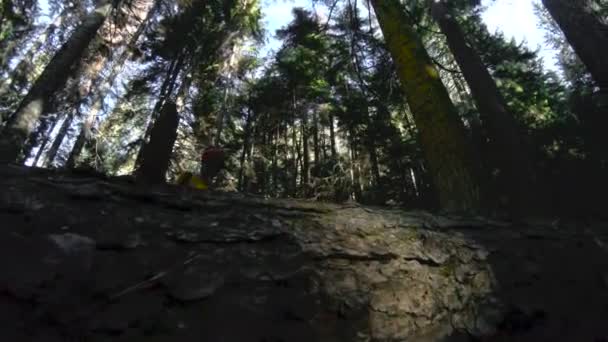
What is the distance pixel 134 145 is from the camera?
41.8ft

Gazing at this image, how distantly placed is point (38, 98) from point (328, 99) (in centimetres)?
1085

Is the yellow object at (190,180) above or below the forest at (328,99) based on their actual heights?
below

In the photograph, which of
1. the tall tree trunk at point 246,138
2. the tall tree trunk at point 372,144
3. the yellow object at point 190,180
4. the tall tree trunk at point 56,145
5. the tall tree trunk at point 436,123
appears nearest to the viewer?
the tall tree trunk at point 436,123

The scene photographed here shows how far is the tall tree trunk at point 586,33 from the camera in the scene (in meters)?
4.83

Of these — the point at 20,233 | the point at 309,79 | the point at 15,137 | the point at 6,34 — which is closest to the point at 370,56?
the point at 20,233

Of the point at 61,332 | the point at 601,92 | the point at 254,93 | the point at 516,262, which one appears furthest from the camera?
the point at 254,93

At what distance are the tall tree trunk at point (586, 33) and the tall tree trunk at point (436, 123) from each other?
293 centimetres

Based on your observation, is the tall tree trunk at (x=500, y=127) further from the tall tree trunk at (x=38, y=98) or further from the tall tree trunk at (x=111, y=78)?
the tall tree trunk at (x=111, y=78)

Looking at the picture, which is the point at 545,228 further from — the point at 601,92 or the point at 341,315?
the point at 601,92

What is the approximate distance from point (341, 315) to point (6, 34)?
60.1ft

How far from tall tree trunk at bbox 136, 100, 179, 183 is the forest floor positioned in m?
0.28

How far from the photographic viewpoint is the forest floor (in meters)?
1.11

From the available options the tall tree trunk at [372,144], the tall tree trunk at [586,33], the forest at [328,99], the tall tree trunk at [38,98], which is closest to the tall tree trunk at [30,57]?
the forest at [328,99]

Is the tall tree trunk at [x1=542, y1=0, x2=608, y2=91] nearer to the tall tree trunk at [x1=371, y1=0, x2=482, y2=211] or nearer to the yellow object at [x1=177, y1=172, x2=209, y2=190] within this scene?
the tall tree trunk at [x1=371, y1=0, x2=482, y2=211]
